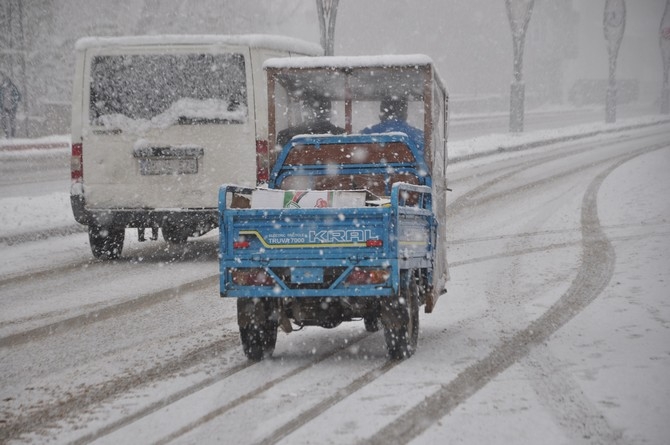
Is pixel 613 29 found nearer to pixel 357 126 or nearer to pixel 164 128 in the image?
pixel 164 128

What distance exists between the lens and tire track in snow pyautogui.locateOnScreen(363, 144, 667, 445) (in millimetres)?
5102

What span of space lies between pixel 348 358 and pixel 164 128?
5.71m

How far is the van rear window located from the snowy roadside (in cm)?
332

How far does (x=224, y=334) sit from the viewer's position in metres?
7.93

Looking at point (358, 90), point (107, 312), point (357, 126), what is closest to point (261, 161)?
point (357, 126)

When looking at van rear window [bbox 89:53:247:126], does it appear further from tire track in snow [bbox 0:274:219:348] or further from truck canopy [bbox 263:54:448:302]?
truck canopy [bbox 263:54:448:302]

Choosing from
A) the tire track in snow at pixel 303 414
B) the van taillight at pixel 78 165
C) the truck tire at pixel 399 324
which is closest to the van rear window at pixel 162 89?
the van taillight at pixel 78 165

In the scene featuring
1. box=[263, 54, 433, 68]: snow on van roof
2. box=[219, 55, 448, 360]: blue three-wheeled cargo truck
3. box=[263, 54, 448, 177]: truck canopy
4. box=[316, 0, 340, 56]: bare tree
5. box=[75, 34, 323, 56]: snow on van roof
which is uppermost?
box=[316, 0, 340, 56]: bare tree

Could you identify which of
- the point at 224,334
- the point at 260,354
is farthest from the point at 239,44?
the point at 260,354

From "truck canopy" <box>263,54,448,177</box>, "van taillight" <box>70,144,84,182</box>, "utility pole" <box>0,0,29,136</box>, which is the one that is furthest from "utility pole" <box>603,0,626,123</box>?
"truck canopy" <box>263,54,448,177</box>

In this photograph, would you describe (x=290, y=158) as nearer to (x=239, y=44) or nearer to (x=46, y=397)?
(x=46, y=397)

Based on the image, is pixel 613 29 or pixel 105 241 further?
pixel 613 29

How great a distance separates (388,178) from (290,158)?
807 mm

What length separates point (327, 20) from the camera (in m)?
21.0
